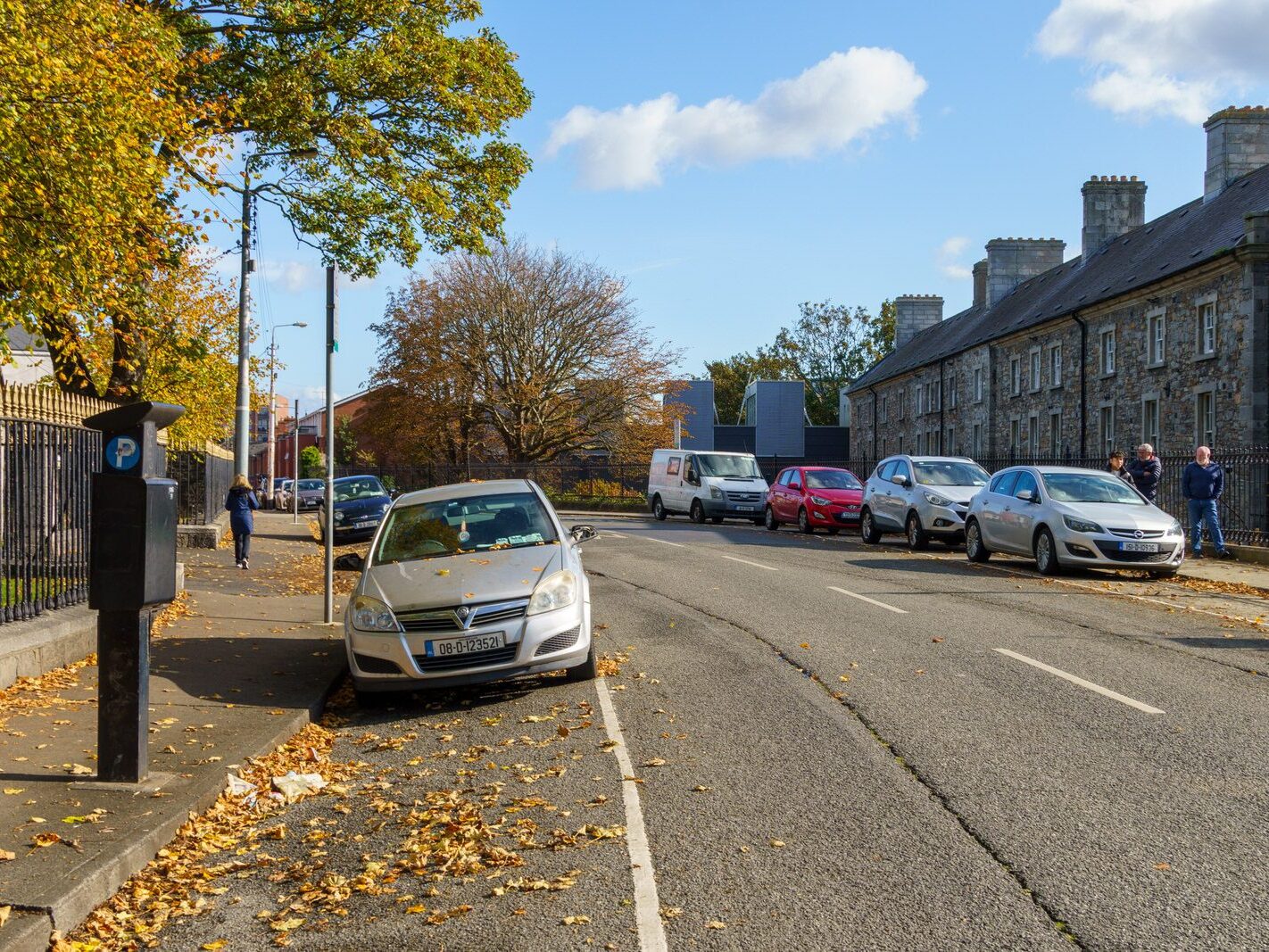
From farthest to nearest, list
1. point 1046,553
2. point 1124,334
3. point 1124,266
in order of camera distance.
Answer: point 1124,266 → point 1124,334 → point 1046,553

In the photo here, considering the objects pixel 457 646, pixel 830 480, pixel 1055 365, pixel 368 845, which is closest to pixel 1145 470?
pixel 830 480

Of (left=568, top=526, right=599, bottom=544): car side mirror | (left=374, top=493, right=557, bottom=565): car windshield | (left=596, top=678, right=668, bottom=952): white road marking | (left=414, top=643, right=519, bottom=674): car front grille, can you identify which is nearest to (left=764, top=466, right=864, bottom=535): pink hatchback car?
(left=568, top=526, right=599, bottom=544): car side mirror

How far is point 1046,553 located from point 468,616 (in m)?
11.6

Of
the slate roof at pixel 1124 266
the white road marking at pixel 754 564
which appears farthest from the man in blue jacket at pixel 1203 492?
the slate roof at pixel 1124 266

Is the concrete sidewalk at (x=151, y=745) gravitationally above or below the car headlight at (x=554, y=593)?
below

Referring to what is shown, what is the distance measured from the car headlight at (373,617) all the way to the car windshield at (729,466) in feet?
83.9

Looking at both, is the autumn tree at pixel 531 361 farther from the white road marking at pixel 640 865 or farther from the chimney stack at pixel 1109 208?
the white road marking at pixel 640 865

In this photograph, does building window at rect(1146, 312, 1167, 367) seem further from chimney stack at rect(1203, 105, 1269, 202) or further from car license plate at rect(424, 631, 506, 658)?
car license plate at rect(424, 631, 506, 658)

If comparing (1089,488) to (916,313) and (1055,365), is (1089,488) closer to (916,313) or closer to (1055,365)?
(1055,365)

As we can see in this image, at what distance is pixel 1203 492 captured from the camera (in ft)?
64.8

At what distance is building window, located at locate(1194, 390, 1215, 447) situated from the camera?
3091 cm

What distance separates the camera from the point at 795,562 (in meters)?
19.6

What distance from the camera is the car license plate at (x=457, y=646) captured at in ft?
28.1

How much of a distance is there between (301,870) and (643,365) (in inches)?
1963
